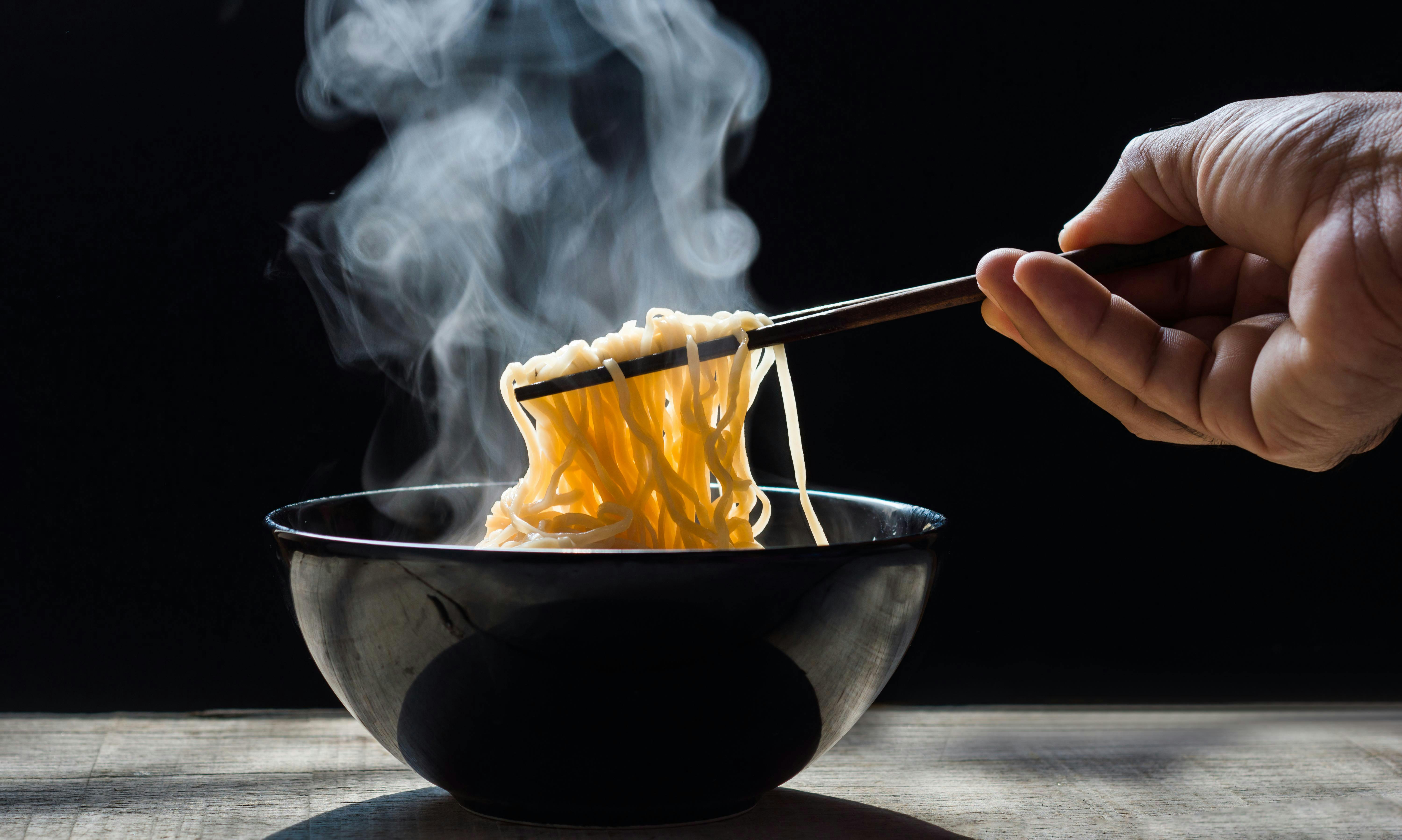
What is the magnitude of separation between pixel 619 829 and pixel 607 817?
0.06 m

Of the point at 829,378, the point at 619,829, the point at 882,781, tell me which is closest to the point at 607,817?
the point at 619,829

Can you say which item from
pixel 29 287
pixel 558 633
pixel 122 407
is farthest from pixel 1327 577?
pixel 29 287

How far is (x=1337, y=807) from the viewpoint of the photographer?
0.96 metres

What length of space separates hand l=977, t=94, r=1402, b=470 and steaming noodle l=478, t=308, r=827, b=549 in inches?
11.5

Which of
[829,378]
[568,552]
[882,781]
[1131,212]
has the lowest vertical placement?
[882,781]

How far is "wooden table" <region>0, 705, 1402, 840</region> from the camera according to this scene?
875mm

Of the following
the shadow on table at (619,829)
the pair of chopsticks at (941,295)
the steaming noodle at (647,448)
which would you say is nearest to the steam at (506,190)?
the steaming noodle at (647,448)

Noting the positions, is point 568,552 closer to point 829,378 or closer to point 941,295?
point 941,295

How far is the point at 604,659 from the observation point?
71cm

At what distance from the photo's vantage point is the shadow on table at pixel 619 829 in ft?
2.74

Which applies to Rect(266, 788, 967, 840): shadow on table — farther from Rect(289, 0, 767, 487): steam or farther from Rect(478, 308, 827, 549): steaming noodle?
Rect(289, 0, 767, 487): steam

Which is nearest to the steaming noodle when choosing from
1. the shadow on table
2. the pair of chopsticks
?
the pair of chopsticks

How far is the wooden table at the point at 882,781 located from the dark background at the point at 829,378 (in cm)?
33

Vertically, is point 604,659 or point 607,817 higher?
point 604,659
